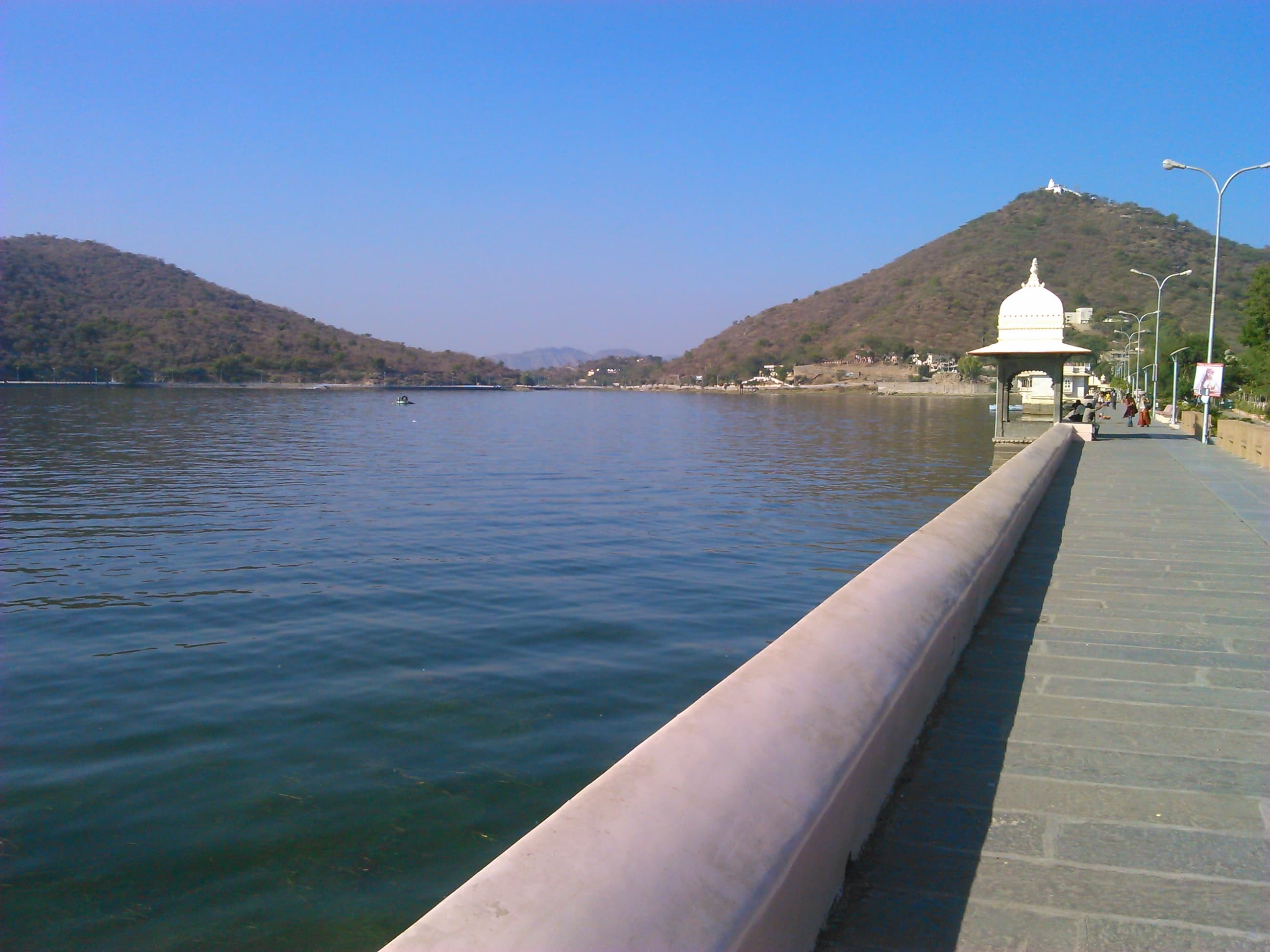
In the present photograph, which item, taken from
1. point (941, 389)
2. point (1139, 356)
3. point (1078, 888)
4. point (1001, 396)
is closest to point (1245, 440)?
point (1001, 396)

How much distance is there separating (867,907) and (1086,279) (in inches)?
6665

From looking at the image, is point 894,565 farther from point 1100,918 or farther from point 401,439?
point 401,439

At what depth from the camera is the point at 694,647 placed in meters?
9.89

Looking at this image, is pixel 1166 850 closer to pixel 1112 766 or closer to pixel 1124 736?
pixel 1112 766

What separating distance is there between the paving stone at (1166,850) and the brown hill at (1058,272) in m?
133

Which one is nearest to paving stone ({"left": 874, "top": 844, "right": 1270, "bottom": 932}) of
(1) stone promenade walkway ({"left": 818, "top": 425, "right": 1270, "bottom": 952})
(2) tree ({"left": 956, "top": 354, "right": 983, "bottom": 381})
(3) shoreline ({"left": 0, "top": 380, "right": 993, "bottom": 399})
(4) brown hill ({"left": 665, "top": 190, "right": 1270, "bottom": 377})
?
(1) stone promenade walkway ({"left": 818, "top": 425, "right": 1270, "bottom": 952})

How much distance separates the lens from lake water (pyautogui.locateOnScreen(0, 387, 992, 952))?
5449 millimetres

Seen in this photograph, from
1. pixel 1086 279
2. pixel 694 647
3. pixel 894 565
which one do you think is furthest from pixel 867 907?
pixel 1086 279

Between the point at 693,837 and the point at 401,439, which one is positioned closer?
the point at 693,837

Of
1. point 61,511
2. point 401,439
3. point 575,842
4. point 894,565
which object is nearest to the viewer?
point 575,842

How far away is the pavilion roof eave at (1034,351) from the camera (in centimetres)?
2572

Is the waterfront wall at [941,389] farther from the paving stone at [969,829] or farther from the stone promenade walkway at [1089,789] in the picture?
the paving stone at [969,829]

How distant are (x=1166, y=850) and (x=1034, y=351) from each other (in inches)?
989

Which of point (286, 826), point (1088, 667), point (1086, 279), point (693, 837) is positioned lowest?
point (286, 826)
